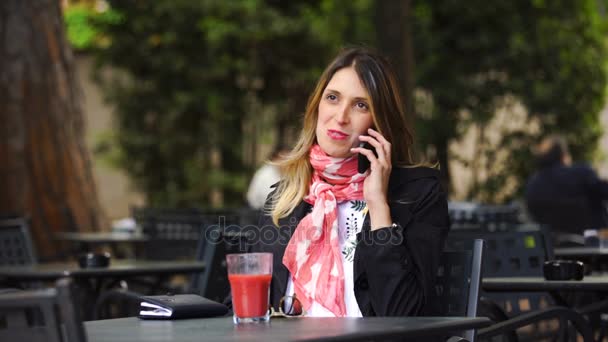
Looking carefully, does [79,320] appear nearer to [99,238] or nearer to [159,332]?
[159,332]

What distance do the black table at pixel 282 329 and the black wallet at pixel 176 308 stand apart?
0.13 ft

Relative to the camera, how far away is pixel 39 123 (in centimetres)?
877

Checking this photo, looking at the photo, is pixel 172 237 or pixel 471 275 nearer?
pixel 471 275

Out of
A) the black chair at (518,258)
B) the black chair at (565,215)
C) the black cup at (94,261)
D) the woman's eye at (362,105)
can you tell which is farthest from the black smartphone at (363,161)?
the black chair at (565,215)

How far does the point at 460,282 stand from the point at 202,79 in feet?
38.0

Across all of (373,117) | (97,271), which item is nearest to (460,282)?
(373,117)

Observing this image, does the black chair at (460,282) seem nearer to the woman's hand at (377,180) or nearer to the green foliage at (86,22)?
the woman's hand at (377,180)

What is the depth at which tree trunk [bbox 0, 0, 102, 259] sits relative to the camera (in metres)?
8.65

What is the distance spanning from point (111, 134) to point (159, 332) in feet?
42.8

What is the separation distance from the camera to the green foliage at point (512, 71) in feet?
41.3

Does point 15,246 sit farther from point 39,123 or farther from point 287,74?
point 287,74

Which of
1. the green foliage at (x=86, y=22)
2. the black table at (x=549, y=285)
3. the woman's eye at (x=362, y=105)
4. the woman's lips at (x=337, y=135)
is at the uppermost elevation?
the green foliage at (x=86, y=22)

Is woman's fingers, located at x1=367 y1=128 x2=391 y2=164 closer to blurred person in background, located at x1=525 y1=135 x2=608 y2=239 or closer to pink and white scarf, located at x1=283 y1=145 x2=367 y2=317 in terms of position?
pink and white scarf, located at x1=283 y1=145 x2=367 y2=317

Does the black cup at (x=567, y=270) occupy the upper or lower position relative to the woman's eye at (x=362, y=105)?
lower
